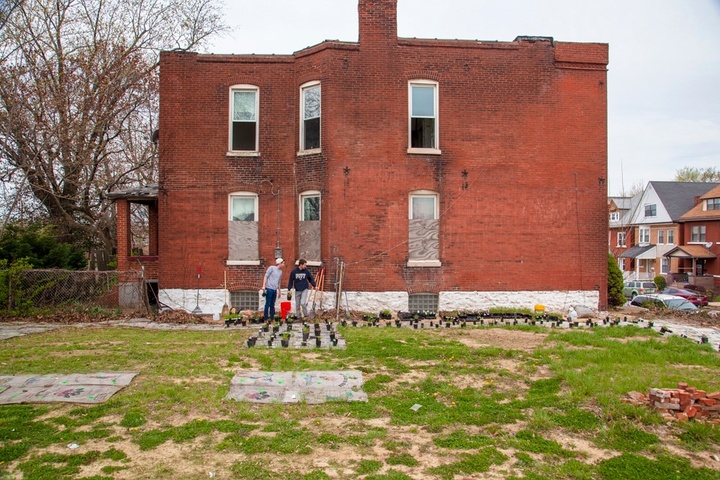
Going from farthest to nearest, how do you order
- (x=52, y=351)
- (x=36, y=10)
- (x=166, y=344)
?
(x=36, y=10)
(x=166, y=344)
(x=52, y=351)

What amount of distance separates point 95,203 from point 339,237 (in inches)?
621

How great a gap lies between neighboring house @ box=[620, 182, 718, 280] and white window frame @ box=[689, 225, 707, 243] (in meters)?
1.29

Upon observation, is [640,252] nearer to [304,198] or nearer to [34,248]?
[304,198]

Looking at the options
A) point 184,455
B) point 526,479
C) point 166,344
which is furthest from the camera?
point 166,344

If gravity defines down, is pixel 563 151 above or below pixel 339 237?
above

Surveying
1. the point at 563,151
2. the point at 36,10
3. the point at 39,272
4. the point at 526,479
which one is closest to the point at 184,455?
the point at 526,479

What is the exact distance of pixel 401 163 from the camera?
53.2ft

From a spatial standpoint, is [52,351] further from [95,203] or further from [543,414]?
[95,203]

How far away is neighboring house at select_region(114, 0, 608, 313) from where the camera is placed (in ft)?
52.7

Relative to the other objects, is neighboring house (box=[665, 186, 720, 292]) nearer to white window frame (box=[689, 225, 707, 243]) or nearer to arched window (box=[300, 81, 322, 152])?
white window frame (box=[689, 225, 707, 243])

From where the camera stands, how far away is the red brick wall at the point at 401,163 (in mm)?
16062

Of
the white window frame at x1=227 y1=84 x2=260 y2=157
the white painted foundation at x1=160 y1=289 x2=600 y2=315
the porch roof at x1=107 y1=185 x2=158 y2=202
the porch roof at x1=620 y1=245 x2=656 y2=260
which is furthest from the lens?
the porch roof at x1=620 y1=245 x2=656 y2=260

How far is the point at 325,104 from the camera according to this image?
16078 mm

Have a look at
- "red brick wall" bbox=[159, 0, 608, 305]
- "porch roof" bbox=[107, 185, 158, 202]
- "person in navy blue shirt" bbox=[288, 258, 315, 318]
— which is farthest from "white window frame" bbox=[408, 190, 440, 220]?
"porch roof" bbox=[107, 185, 158, 202]
